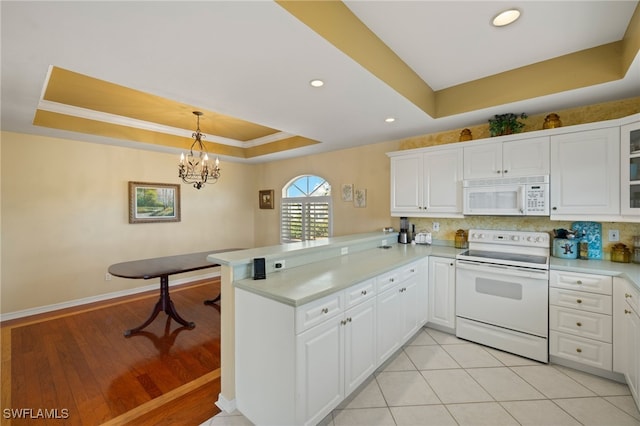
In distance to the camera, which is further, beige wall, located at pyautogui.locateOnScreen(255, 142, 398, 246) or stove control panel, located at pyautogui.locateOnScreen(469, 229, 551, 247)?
beige wall, located at pyautogui.locateOnScreen(255, 142, 398, 246)

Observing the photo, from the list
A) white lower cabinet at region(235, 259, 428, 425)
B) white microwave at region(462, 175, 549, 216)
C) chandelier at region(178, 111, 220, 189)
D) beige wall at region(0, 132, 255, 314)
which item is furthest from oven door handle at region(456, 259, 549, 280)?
beige wall at region(0, 132, 255, 314)

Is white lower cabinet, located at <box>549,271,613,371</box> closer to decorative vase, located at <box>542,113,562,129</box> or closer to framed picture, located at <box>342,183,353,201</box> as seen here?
decorative vase, located at <box>542,113,562,129</box>

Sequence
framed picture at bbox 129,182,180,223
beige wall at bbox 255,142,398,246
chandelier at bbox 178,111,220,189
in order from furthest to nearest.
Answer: framed picture at bbox 129,182,180,223 < beige wall at bbox 255,142,398,246 < chandelier at bbox 178,111,220,189

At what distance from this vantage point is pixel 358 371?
2037 millimetres

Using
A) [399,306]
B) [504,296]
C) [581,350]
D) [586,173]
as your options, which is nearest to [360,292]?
[399,306]

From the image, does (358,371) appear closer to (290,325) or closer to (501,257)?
(290,325)

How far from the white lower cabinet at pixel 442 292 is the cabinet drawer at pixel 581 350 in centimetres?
84

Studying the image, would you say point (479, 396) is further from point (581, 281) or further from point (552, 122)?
point (552, 122)

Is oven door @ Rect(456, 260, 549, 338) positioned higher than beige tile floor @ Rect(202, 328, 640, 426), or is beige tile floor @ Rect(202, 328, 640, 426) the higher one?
oven door @ Rect(456, 260, 549, 338)

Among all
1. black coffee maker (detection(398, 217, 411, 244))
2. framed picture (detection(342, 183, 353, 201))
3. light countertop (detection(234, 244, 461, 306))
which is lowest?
light countertop (detection(234, 244, 461, 306))

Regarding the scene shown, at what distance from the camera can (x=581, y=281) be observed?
2289 mm

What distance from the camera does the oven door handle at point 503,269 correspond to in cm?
244

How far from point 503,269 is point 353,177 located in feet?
8.16

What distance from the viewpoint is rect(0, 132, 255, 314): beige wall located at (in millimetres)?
3531
